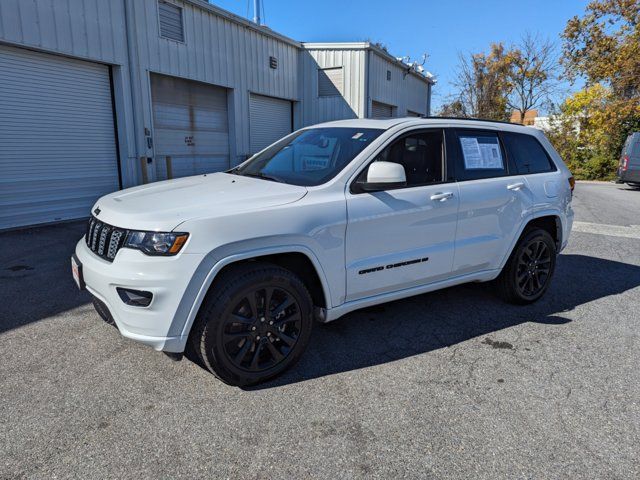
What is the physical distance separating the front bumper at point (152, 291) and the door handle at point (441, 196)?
1935mm

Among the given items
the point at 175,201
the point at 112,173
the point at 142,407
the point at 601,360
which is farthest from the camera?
the point at 112,173

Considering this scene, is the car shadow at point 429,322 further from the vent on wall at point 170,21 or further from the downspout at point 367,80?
the downspout at point 367,80

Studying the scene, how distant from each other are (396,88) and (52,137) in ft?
45.9

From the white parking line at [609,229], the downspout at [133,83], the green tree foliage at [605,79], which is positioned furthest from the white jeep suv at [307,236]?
the green tree foliage at [605,79]

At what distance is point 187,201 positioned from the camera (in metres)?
2.93

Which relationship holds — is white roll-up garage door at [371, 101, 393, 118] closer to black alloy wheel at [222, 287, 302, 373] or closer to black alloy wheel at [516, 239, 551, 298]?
black alloy wheel at [516, 239, 551, 298]

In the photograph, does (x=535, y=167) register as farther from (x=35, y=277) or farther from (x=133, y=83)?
(x=133, y=83)

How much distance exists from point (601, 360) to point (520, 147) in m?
2.13

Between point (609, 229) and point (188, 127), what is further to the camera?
point (188, 127)

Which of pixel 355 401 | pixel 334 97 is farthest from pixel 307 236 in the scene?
pixel 334 97

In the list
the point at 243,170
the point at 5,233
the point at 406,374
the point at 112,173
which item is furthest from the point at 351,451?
the point at 112,173

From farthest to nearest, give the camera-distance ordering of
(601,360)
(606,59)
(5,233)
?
1. (606,59)
2. (5,233)
3. (601,360)

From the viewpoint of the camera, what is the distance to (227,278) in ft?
9.21

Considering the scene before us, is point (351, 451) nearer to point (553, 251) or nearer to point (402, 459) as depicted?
point (402, 459)
